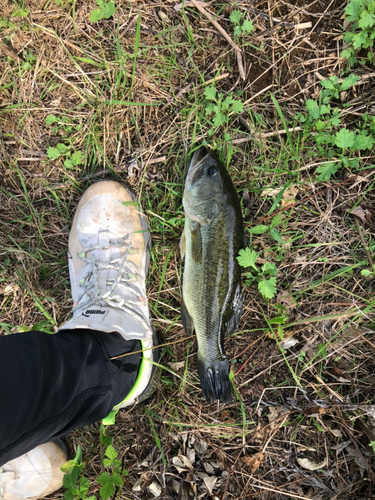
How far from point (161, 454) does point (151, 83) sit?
3.52 metres

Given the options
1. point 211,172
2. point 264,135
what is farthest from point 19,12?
point 264,135

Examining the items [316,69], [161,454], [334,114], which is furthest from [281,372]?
[316,69]

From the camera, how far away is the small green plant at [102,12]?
2.86 m

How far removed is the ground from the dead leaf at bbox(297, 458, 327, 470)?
2 centimetres

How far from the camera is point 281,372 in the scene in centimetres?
306

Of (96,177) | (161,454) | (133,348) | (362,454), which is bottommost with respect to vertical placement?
(362,454)

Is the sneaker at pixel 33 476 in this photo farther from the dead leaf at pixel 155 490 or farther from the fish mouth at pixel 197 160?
the fish mouth at pixel 197 160

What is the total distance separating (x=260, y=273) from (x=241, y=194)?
2.59 feet

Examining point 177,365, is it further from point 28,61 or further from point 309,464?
point 28,61

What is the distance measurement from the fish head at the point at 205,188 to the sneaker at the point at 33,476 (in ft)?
8.80

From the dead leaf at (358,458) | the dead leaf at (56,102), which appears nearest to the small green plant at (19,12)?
the dead leaf at (56,102)

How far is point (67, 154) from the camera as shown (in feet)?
10.4

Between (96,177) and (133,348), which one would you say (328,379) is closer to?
(133,348)

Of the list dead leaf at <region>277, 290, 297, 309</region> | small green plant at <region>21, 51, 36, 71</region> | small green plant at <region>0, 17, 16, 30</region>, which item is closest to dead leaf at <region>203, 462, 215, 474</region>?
dead leaf at <region>277, 290, 297, 309</region>
